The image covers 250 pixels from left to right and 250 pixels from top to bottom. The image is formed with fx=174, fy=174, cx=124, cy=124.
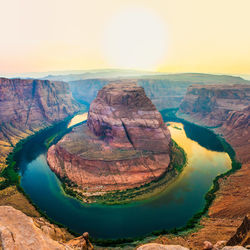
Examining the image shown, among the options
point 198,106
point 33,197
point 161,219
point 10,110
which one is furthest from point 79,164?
point 198,106

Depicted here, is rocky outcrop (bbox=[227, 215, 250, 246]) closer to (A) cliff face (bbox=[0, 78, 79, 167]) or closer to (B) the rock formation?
(B) the rock formation

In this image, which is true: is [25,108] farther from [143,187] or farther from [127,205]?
[127,205]

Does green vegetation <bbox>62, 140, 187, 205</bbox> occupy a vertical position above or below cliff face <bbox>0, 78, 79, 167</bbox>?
below

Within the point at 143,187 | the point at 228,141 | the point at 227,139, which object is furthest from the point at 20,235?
the point at 227,139

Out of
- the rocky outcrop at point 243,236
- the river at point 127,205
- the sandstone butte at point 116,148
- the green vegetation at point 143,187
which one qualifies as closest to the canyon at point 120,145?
the sandstone butte at point 116,148

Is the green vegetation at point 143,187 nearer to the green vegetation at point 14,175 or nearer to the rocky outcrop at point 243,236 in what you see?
the green vegetation at point 14,175

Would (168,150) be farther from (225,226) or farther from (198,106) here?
(198,106)

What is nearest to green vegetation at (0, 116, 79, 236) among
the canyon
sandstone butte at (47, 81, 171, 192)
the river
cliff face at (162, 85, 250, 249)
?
the river
